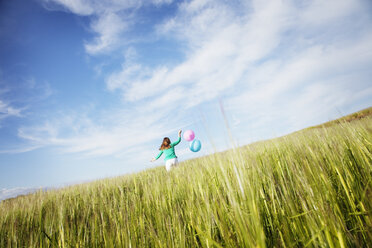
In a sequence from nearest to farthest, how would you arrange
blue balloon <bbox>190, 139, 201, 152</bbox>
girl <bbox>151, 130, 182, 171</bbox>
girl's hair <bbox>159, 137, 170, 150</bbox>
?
girl <bbox>151, 130, 182, 171</bbox> < girl's hair <bbox>159, 137, 170, 150</bbox> < blue balloon <bbox>190, 139, 201, 152</bbox>

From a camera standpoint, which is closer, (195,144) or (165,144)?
(165,144)

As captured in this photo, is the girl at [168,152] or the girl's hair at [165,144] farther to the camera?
the girl's hair at [165,144]

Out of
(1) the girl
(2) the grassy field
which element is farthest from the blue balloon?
(2) the grassy field

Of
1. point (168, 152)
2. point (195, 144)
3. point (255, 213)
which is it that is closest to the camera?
point (255, 213)

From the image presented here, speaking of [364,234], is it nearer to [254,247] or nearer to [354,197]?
[354,197]

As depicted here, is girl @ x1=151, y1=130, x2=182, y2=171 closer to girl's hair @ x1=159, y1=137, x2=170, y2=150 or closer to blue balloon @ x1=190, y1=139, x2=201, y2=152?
girl's hair @ x1=159, y1=137, x2=170, y2=150

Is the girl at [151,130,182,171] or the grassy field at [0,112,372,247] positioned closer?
the grassy field at [0,112,372,247]

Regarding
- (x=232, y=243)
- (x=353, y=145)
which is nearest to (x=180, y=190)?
(x=232, y=243)

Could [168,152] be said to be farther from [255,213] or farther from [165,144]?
[255,213]

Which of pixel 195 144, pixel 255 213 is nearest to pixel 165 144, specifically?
pixel 195 144

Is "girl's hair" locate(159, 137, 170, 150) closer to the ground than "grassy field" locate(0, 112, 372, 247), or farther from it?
farther from it

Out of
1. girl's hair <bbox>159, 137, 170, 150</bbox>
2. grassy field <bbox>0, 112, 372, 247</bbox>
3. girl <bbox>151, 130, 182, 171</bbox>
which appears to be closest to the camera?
grassy field <bbox>0, 112, 372, 247</bbox>

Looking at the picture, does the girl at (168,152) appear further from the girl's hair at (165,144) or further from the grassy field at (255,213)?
the grassy field at (255,213)

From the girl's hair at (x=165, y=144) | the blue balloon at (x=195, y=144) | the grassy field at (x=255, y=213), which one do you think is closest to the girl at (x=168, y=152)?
the girl's hair at (x=165, y=144)
